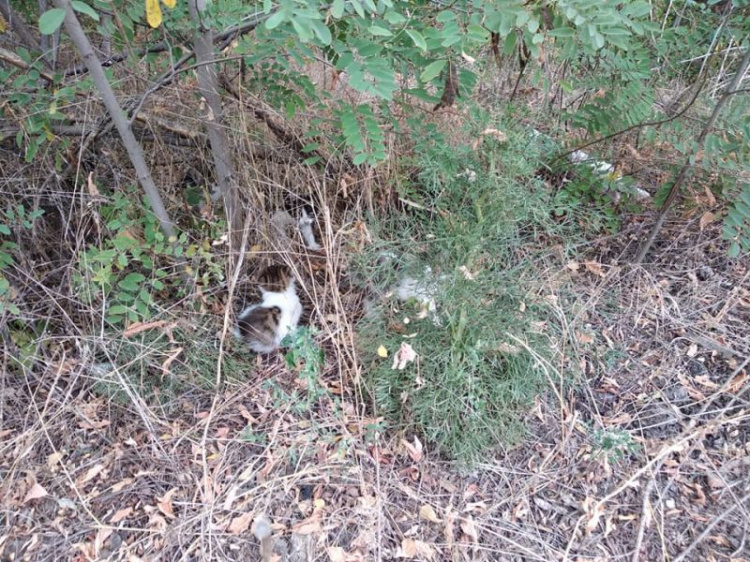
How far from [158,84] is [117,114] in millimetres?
186

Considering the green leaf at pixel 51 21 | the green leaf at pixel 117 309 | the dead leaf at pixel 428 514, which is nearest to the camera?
the green leaf at pixel 51 21

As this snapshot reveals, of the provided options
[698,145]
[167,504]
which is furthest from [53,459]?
[698,145]

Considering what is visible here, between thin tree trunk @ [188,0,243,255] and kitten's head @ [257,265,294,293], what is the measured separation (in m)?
0.18

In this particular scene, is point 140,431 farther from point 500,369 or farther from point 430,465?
point 500,369

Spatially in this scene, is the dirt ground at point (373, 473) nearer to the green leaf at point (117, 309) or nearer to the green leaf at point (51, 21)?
the green leaf at point (117, 309)

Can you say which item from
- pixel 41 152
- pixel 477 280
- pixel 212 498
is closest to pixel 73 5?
pixel 41 152

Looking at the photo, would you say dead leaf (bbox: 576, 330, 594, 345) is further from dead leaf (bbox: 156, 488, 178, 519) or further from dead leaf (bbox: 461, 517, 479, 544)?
dead leaf (bbox: 156, 488, 178, 519)

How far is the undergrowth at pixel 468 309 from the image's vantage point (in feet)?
5.46

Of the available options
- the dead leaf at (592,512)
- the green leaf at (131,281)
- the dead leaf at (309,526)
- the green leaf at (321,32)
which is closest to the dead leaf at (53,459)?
the green leaf at (131,281)

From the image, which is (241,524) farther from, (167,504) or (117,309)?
(117,309)

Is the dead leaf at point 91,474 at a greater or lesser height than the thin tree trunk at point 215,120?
lesser

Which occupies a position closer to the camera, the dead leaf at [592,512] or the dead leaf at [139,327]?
the dead leaf at [592,512]

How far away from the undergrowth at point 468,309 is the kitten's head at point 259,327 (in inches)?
19.6

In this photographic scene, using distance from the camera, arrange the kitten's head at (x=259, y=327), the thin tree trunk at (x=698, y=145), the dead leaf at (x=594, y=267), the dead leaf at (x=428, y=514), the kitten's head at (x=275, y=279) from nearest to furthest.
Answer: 1. the dead leaf at (x=428, y=514)
2. the thin tree trunk at (x=698, y=145)
3. the kitten's head at (x=259, y=327)
4. the kitten's head at (x=275, y=279)
5. the dead leaf at (x=594, y=267)
